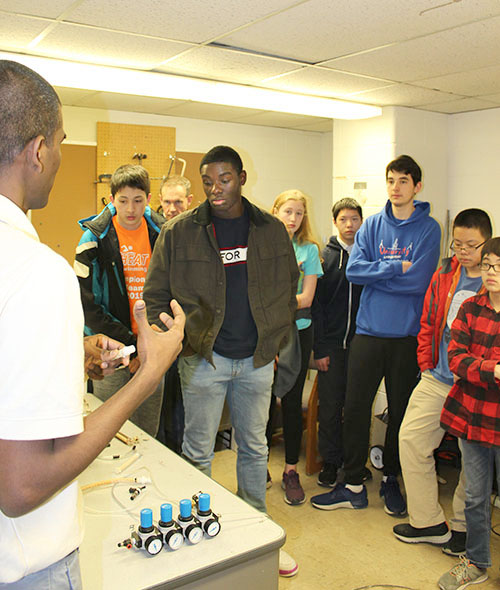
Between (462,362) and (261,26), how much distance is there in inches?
63.2

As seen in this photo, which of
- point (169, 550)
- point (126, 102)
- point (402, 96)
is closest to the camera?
point (169, 550)

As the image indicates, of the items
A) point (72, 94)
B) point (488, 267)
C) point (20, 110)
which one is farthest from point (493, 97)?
point (20, 110)

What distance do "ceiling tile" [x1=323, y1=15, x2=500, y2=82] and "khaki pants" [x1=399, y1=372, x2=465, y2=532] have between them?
1.53 meters

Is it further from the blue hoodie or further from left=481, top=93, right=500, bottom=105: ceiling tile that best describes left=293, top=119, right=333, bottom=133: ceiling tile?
the blue hoodie

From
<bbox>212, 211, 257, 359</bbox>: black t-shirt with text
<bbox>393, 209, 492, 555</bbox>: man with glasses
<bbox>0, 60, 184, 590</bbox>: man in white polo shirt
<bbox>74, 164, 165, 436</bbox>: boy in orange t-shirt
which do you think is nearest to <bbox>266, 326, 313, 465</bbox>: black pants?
<bbox>393, 209, 492, 555</bbox>: man with glasses

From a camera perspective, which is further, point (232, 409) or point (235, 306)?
point (232, 409)

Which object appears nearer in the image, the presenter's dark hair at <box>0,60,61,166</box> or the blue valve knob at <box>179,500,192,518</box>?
the presenter's dark hair at <box>0,60,61,166</box>

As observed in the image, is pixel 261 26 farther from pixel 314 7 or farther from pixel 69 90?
pixel 69 90

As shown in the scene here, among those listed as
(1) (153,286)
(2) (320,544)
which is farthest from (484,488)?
(1) (153,286)

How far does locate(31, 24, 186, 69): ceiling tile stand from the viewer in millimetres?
2438

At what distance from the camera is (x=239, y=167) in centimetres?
235

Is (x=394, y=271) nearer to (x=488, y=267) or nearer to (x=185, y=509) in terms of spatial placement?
(x=488, y=267)

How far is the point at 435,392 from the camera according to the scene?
2625 millimetres

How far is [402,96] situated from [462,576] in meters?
2.81
